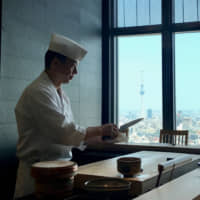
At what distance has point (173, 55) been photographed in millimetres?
4695

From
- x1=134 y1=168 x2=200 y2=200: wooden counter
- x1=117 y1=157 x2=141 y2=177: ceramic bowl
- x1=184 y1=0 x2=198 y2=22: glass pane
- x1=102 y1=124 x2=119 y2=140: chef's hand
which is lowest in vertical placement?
x1=134 y1=168 x2=200 y2=200: wooden counter

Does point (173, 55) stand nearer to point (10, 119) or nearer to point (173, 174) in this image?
point (10, 119)

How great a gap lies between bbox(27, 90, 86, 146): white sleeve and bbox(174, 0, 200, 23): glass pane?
3.45 m

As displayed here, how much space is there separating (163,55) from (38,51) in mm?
2070

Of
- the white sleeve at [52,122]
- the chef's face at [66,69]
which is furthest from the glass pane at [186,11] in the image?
→ the white sleeve at [52,122]

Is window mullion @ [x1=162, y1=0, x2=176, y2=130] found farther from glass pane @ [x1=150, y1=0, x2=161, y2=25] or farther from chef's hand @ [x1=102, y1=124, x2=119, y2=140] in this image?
chef's hand @ [x1=102, y1=124, x2=119, y2=140]

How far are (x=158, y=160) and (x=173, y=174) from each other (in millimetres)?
377

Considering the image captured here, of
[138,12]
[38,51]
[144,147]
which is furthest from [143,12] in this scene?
[144,147]

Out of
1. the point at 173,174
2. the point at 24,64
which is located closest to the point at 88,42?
the point at 24,64

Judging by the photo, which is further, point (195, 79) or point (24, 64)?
point (195, 79)

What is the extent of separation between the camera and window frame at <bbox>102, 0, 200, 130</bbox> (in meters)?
4.66

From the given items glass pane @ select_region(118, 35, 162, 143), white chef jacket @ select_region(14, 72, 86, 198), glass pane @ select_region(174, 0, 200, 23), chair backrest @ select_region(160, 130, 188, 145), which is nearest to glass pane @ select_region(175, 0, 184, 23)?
glass pane @ select_region(174, 0, 200, 23)

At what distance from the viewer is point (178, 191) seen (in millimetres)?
1378

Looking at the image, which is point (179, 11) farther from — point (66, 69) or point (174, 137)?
point (66, 69)
